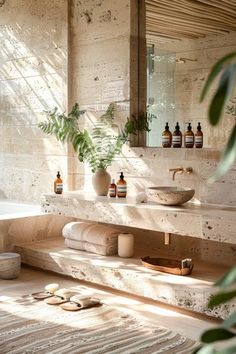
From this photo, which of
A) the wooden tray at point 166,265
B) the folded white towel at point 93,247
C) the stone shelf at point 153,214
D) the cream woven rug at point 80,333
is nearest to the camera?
the cream woven rug at point 80,333

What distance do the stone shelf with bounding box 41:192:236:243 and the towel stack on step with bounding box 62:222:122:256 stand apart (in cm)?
17

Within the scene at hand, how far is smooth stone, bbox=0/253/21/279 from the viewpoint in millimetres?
4336

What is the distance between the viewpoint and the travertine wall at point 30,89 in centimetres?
532

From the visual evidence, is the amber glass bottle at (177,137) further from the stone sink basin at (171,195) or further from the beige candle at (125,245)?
the beige candle at (125,245)

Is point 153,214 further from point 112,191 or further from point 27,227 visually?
point 27,227

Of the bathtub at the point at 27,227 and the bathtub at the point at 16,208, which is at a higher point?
the bathtub at the point at 16,208

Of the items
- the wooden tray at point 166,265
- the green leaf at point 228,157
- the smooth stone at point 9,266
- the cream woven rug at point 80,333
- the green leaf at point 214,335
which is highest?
the green leaf at point 228,157

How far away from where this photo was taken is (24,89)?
18.8 ft

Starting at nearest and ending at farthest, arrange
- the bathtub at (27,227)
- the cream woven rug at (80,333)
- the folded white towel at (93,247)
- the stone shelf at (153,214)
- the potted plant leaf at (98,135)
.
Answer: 1. the cream woven rug at (80,333)
2. the stone shelf at (153,214)
3. the folded white towel at (93,247)
4. the potted plant leaf at (98,135)
5. the bathtub at (27,227)

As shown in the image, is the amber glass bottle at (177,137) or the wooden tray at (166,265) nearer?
the wooden tray at (166,265)

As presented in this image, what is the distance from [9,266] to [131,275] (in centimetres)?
116

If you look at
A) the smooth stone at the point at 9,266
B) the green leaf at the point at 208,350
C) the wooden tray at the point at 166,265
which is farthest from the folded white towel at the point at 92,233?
the green leaf at the point at 208,350

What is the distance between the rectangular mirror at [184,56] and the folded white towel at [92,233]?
0.85 meters

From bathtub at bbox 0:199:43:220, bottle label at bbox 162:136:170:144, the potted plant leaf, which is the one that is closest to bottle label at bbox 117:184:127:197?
the potted plant leaf
